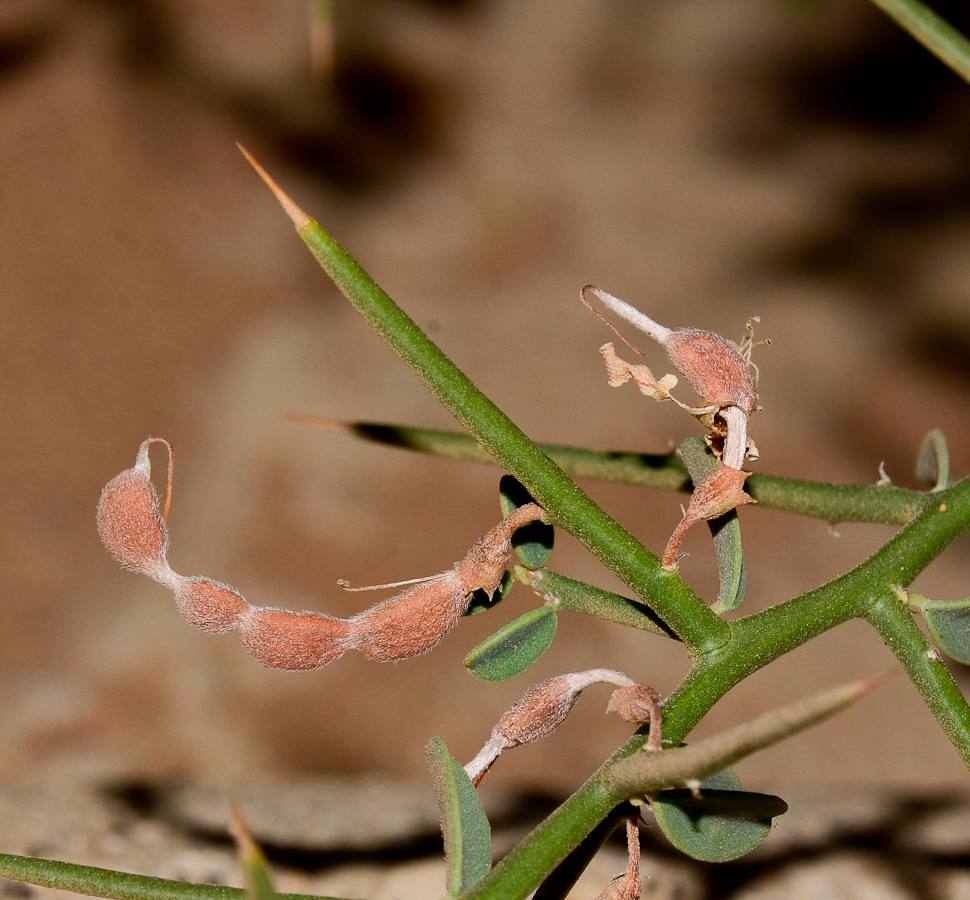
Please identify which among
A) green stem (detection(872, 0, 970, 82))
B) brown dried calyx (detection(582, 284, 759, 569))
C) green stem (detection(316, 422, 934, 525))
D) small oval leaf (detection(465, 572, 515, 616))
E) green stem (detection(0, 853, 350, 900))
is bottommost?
green stem (detection(0, 853, 350, 900))

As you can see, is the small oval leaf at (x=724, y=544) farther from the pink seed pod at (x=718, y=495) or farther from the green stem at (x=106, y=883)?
the green stem at (x=106, y=883)

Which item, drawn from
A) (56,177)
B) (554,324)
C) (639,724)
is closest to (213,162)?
(56,177)

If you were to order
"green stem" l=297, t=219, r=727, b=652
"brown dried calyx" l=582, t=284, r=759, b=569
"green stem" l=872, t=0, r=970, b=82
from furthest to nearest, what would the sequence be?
"green stem" l=872, t=0, r=970, b=82
"brown dried calyx" l=582, t=284, r=759, b=569
"green stem" l=297, t=219, r=727, b=652

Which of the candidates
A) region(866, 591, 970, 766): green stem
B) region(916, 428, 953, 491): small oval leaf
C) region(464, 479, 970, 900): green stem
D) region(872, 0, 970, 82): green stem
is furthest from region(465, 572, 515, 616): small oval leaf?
region(872, 0, 970, 82): green stem

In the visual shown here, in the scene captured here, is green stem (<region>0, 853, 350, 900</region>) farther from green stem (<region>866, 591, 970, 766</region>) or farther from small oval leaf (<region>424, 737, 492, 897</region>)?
green stem (<region>866, 591, 970, 766</region>)

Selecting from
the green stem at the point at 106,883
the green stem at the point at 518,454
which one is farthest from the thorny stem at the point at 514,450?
the green stem at the point at 106,883

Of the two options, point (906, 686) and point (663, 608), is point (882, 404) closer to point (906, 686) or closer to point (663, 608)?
point (906, 686)

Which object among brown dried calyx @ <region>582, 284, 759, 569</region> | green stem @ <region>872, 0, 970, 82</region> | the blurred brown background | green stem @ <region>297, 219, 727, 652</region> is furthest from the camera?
the blurred brown background
